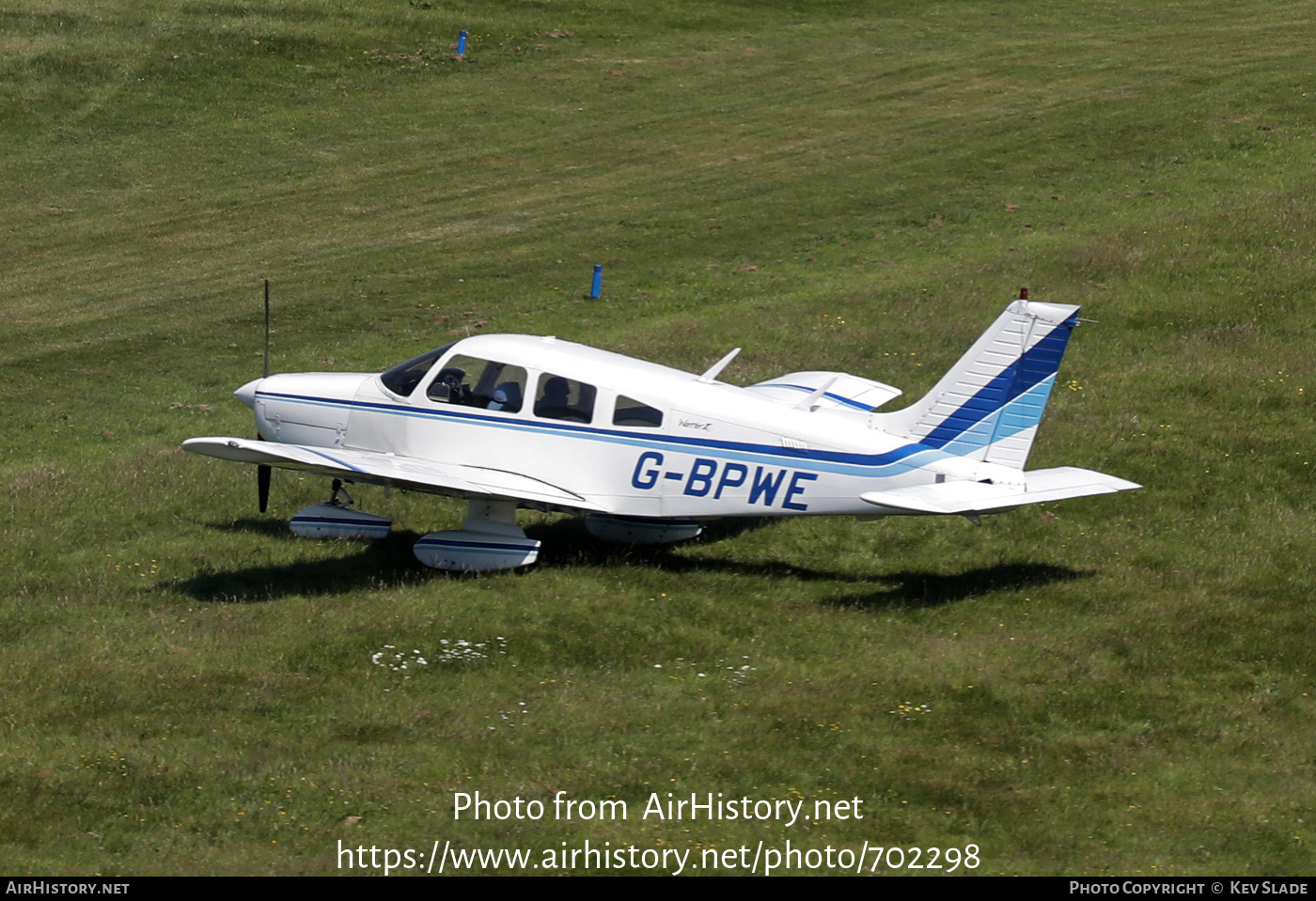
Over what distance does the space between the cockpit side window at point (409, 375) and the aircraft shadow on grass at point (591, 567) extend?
6.42 ft

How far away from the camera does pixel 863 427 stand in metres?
14.5

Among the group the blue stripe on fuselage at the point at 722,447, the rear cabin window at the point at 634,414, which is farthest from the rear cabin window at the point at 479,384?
the rear cabin window at the point at 634,414

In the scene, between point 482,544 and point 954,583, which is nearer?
point 954,583

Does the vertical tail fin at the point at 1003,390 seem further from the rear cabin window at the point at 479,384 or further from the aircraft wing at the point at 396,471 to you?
the rear cabin window at the point at 479,384

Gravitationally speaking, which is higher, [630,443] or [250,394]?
[630,443]

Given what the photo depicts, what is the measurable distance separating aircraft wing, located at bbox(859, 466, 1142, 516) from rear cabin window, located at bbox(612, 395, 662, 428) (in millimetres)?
2567

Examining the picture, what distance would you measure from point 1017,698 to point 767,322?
13235 mm

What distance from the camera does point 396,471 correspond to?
1464 centimetres

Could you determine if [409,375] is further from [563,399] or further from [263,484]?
[263,484]

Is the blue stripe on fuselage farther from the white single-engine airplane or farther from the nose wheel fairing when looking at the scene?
the nose wheel fairing

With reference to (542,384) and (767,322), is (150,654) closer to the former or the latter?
(542,384)

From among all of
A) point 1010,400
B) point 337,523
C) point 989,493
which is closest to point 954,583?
point 989,493

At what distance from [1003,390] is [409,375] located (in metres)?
6.80

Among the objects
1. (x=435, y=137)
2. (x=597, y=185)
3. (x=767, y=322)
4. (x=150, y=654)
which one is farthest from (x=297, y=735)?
(x=435, y=137)
